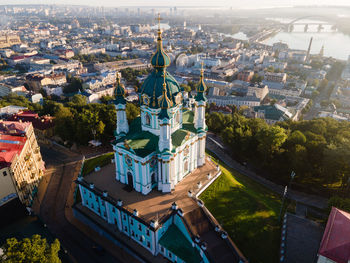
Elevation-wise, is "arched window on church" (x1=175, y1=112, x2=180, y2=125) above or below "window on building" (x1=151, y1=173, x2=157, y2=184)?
above

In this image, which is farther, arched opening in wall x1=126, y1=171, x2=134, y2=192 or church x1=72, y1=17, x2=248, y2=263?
arched opening in wall x1=126, y1=171, x2=134, y2=192

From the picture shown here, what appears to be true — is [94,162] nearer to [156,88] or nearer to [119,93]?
[119,93]

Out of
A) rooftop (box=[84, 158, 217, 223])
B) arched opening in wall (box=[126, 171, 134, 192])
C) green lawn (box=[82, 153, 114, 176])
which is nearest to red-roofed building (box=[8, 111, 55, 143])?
green lawn (box=[82, 153, 114, 176])

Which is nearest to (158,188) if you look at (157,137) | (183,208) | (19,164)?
(183,208)

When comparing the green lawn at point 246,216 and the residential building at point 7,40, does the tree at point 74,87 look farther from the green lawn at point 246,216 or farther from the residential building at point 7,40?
the residential building at point 7,40

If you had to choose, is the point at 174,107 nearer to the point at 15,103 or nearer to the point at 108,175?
the point at 108,175

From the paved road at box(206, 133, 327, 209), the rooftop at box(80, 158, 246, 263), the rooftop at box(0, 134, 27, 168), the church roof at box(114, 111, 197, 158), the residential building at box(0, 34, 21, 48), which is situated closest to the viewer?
the rooftop at box(80, 158, 246, 263)

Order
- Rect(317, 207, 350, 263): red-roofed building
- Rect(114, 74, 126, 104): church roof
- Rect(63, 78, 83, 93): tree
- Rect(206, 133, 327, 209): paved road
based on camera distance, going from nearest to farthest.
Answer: Rect(317, 207, 350, 263): red-roofed building
Rect(114, 74, 126, 104): church roof
Rect(206, 133, 327, 209): paved road
Rect(63, 78, 83, 93): tree

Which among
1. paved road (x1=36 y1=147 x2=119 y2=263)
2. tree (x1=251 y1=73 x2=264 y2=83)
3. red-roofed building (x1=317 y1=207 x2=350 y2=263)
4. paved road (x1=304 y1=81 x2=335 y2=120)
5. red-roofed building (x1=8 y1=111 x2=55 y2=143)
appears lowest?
paved road (x1=304 y1=81 x2=335 y2=120)

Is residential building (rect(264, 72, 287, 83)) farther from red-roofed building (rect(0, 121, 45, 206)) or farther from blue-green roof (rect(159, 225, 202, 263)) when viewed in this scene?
blue-green roof (rect(159, 225, 202, 263))
